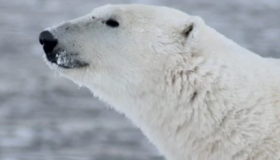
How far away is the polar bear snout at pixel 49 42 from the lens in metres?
2.97

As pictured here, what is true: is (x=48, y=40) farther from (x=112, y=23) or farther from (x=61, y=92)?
(x=61, y=92)

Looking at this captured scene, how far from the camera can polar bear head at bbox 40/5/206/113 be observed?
9.39ft

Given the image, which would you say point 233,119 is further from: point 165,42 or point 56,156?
point 56,156

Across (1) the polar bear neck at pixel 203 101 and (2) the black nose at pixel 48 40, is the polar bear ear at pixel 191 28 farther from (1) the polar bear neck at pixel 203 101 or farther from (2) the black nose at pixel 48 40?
(2) the black nose at pixel 48 40

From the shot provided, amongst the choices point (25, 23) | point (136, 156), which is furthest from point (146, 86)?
point (25, 23)

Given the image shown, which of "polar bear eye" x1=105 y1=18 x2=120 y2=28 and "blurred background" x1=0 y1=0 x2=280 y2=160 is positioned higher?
"blurred background" x1=0 y1=0 x2=280 y2=160

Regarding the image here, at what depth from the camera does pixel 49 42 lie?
9.78ft

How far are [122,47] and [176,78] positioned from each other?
32 cm

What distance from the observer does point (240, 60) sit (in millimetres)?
2846

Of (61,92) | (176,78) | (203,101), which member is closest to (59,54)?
(176,78)

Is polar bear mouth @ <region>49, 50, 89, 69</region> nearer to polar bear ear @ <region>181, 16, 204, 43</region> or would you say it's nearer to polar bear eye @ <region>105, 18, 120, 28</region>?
polar bear eye @ <region>105, 18, 120, 28</region>

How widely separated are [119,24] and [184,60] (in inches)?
15.5

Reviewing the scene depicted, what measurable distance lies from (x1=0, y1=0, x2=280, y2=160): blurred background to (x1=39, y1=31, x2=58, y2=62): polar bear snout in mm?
1647

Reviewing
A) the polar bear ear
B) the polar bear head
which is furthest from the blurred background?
the polar bear ear
